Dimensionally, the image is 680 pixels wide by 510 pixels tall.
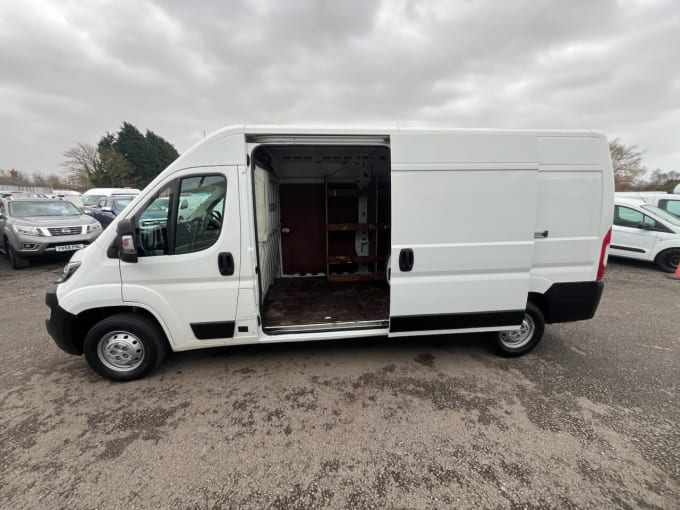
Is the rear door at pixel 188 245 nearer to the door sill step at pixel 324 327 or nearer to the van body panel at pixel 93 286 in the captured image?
the van body panel at pixel 93 286

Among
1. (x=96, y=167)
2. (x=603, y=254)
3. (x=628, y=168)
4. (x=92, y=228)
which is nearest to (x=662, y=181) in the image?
(x=628, y=168)

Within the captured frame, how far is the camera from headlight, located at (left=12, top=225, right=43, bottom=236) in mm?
7012

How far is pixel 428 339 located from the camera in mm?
3709

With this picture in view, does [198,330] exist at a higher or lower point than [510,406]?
higher

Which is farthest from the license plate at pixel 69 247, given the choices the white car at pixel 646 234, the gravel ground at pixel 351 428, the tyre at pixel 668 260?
the tyre at pixel 668 260

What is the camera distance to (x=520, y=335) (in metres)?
3.32

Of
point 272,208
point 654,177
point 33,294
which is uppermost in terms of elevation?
point 654,177

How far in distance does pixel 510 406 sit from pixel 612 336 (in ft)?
8.03

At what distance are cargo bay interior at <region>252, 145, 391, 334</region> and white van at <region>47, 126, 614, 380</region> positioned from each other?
4.78 ft

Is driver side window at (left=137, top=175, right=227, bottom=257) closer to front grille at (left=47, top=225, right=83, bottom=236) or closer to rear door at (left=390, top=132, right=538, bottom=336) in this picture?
rear door at (left=390, top=132, right=538, bottom=336)

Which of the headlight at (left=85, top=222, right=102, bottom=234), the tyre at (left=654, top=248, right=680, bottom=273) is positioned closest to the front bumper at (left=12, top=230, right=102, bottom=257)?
the headlight at (left=85, top=222, right=102, bottom=234)

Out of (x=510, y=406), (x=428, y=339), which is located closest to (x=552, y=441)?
(x=510, y=406)

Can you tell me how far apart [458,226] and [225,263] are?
2.13m

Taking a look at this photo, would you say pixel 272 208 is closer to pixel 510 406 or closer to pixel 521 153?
pixel 521 153
